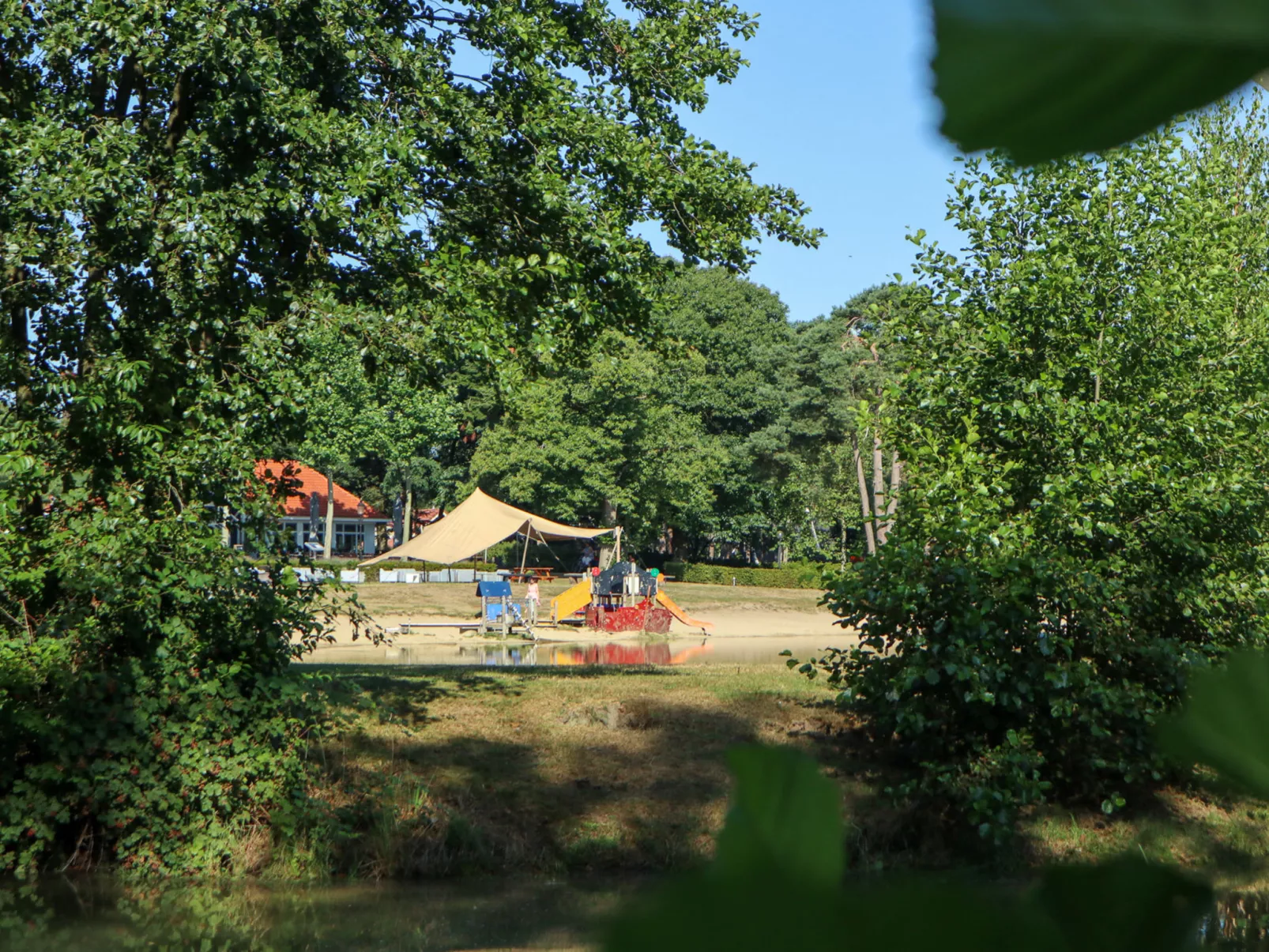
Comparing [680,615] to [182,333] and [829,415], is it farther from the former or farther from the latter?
[182,333]

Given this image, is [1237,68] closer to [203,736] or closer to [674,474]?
[203,736]

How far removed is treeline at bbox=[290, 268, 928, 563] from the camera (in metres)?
44.2

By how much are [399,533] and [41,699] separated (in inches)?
2161

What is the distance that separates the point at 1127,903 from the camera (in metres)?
0.25

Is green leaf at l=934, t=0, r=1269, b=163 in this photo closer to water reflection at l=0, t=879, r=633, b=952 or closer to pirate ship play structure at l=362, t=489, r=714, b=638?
water reflection at l=0, t=879, r=633, b=952

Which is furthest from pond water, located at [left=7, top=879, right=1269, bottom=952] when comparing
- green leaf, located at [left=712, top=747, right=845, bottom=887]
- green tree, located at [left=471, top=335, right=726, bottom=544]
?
green tree, located at [left=471, top=335, right=726, bottom=544]

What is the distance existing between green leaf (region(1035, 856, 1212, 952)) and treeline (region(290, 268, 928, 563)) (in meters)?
36.3

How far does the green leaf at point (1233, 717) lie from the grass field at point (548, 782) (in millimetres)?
6783

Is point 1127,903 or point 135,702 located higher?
point 1127,903

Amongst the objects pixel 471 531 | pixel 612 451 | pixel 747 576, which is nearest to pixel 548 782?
pixel 471 531

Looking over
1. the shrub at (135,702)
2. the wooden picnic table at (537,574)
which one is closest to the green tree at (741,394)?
the wooden picnic table at (537,574)

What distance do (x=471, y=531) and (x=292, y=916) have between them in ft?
96.0

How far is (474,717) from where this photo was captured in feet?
35.3

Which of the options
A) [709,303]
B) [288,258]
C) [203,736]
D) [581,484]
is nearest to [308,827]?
[203,736]
